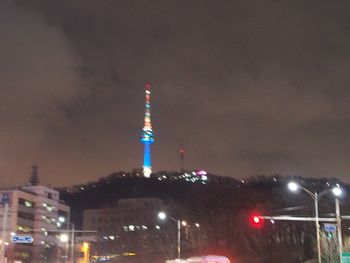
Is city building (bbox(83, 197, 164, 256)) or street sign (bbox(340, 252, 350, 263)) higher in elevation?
city building (bbox(83, 197, 164, 256))

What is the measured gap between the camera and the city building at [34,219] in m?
136

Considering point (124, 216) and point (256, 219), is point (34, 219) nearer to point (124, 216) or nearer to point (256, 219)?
point (124, 216)

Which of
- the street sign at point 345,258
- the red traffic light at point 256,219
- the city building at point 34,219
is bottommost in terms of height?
the street sign at point 345,258

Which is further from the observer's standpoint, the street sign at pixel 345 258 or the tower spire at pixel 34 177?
the tower spire at pixel 34 177

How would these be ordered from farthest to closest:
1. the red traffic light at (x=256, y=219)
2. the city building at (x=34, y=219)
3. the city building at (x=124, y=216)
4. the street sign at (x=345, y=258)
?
the city building at (x=124, y=216)
the city building at (x=34, y=219)
the red traffic light at (x=256, y=219)
the street sign at (x=345, y=258)

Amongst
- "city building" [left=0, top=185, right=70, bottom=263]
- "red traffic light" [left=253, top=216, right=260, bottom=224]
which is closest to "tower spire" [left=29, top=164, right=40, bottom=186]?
"city building" [left=0, top=185, right=70, bottom=263]

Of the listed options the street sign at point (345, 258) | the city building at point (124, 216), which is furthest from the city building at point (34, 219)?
the street sign at point (345, 258)

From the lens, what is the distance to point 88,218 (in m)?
191

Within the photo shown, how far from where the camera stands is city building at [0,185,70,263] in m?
136

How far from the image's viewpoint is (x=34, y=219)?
146 meters

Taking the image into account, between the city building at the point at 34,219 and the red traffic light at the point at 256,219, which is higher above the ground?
the city building at the point at 34,219

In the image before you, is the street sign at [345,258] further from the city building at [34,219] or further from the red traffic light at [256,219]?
the city building at [34,219]

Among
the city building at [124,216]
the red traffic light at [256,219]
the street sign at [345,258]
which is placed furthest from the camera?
the city building at [124,216]

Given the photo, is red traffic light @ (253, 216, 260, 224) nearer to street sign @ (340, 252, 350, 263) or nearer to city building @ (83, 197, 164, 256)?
street sign @ (340, 252, 350, 263)
